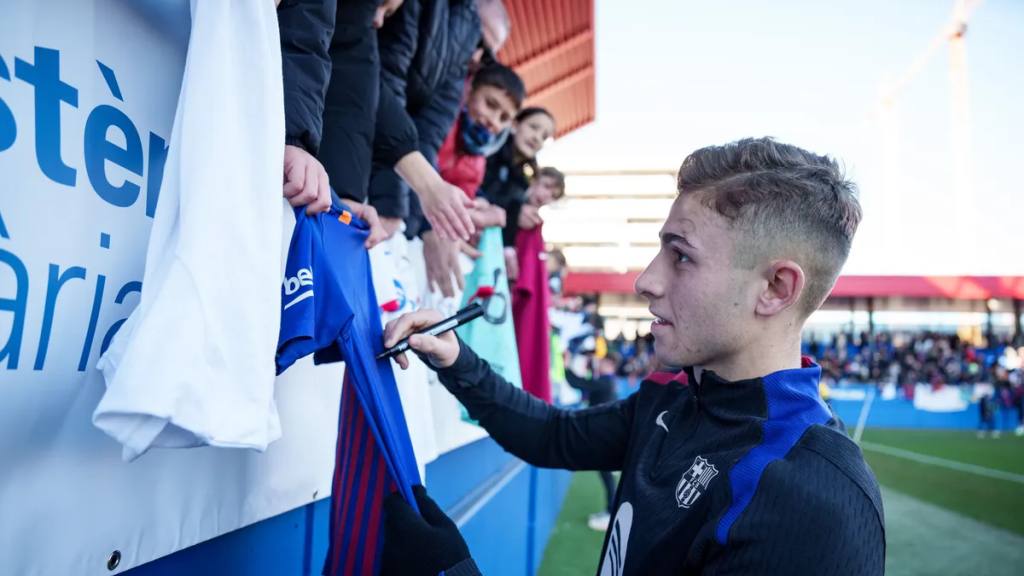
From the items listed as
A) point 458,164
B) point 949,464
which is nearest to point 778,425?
point 458,164

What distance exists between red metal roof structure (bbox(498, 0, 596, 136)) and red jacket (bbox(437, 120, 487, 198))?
499 centimetres

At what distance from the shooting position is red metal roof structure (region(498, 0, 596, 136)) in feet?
25.0

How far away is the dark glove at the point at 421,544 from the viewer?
853 mm

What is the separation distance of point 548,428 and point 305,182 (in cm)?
74

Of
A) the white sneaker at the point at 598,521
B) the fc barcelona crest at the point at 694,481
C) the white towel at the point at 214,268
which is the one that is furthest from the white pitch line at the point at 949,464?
the white towel at the point at 214,268

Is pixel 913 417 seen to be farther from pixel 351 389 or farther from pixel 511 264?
A: pixel 351 389

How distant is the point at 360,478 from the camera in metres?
1.02

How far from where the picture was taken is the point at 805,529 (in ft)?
2.44

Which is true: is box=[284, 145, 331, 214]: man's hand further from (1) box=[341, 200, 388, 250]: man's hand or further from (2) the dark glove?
(2) the dark glove

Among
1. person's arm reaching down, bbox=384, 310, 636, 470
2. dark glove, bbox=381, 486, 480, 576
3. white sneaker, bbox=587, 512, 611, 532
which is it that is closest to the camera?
A: dark glove, bbox=381, 486, 480, 576

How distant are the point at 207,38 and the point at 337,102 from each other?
549mm

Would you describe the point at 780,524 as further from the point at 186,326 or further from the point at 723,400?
the point at 186,326

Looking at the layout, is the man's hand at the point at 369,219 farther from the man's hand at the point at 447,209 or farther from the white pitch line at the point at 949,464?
the white pitch line at the point at 949,464

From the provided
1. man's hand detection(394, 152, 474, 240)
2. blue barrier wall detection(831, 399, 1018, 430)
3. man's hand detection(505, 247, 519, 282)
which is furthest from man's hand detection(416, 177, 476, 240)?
blue barrier wall detection(831, 399, 1018, 430)
